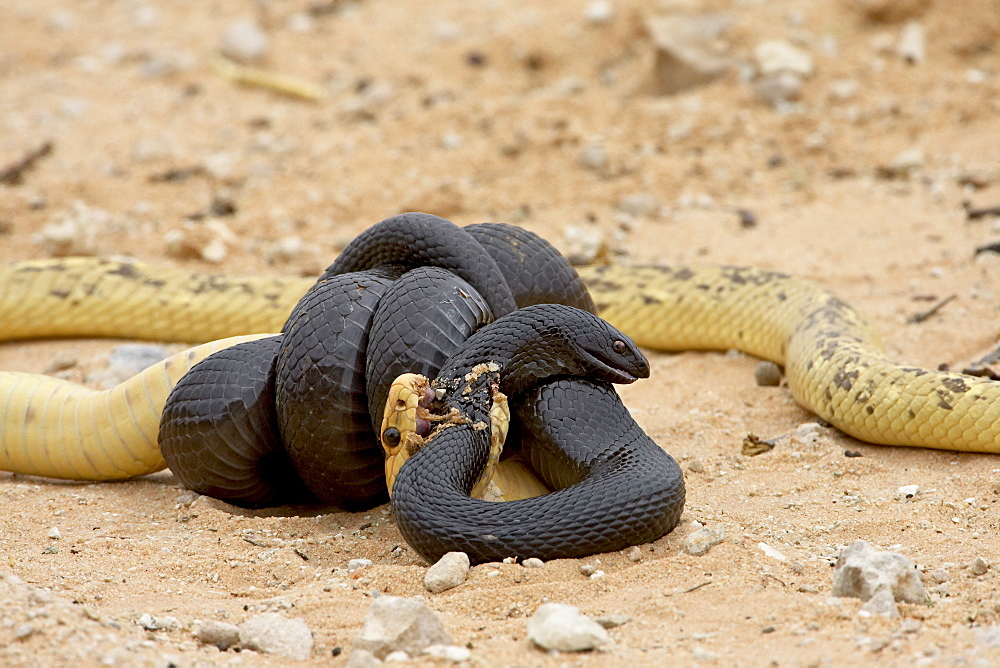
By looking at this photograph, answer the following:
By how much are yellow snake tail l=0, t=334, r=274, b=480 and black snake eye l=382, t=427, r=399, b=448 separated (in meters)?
1.05

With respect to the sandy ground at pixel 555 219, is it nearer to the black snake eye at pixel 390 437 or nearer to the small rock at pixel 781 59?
the small rock at pixel 781 59

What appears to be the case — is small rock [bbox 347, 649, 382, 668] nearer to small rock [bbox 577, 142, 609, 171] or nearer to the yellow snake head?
the yellow snake head

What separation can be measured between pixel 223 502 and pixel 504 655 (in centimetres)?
191

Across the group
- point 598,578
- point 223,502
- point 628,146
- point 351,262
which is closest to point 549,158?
point 628,146

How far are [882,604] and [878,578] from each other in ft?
0.32

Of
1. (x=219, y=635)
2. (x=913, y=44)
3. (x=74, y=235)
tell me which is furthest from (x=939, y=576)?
(x=913, y=44)

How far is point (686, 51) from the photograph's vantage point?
10.2m

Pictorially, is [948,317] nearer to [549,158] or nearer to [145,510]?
[549,158]

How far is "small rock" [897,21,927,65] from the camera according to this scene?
→ 32.5 ft

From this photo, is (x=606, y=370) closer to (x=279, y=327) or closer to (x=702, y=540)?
(x=702, y=540)

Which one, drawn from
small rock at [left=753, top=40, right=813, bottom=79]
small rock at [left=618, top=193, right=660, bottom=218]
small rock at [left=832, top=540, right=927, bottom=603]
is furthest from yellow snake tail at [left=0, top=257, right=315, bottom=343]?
small rock at [left=753, top=40, right=813, bottom=79]

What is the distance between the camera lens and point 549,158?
934 cm

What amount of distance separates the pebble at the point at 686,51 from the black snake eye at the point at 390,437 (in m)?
7.17

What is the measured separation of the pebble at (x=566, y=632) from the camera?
9.39ft
